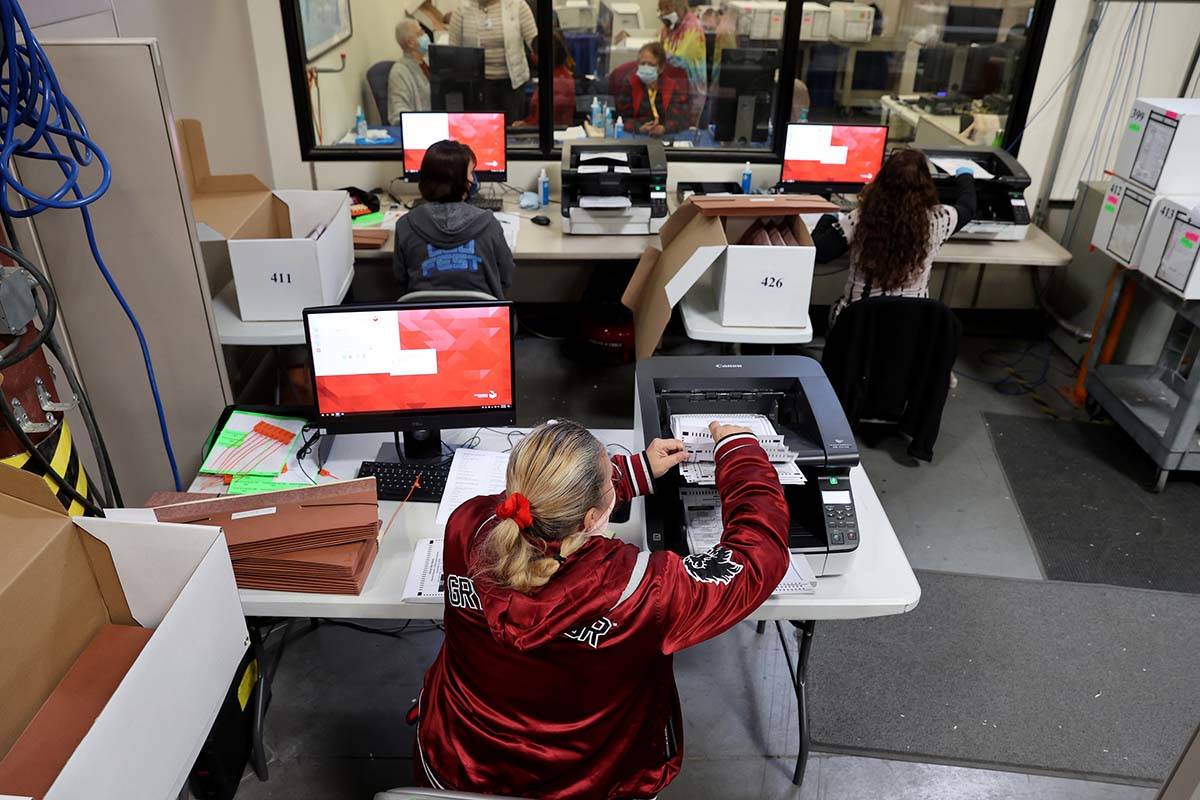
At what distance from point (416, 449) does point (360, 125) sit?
271cm

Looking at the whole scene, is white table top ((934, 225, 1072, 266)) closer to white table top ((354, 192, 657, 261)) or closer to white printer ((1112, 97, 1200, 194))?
white printer ((1112, 97, 1200, 194))

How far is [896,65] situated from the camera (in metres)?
4.26

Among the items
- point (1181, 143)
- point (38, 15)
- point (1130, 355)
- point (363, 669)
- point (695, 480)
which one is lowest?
point (363, 669)

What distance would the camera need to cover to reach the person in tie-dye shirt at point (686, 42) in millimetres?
4211

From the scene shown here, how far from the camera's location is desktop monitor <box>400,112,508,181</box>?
12.4 feet

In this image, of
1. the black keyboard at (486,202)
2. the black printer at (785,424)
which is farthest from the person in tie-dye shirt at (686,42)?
the black printer at (785,424)

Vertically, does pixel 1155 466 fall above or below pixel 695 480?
below

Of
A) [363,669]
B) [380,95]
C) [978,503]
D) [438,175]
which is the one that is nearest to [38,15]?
[438,175]

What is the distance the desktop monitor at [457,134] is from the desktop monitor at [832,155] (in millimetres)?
1276

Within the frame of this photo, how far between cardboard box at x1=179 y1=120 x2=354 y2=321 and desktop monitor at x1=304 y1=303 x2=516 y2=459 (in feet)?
2.98

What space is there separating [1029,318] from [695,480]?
11.5ft

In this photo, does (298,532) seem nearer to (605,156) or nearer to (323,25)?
(605,156)

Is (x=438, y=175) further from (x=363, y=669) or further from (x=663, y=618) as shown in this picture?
(x=663, y=618)

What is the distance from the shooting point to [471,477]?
2004 mm
